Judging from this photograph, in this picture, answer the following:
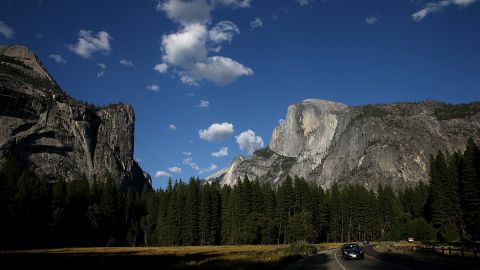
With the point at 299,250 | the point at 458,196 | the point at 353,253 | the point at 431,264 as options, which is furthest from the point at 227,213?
the point at 431,264

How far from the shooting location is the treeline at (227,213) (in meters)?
84.3

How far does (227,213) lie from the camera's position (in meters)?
111

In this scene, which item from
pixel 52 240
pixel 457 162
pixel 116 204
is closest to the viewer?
pixel 457 162

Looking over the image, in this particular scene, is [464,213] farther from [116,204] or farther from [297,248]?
[116,204]

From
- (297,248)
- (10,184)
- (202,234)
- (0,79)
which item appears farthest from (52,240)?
(0,79)

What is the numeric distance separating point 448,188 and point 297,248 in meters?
45.3

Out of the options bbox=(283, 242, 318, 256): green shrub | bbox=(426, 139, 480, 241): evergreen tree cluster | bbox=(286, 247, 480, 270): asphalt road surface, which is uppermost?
bbox=(426, 139, 480, 241): evergreen tree cluster

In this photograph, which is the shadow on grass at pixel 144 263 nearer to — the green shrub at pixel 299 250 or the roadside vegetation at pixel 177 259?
the roadside vegetation at pixel 177 259

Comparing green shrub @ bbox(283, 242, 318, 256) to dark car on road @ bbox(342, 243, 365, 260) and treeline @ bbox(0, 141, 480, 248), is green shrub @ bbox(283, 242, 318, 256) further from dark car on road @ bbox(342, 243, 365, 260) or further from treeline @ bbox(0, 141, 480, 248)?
treeline @ bbox(0, 141, 480, 248)

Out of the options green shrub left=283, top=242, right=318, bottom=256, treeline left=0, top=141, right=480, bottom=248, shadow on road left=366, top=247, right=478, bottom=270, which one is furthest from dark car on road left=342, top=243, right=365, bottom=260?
treeline left=0, top=141, right=480, bottom=248

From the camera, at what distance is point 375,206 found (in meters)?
137

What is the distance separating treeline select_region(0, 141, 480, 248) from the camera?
84.3 m

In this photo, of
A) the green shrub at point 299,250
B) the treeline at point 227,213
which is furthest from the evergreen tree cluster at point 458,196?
the green shrub at point 299,250

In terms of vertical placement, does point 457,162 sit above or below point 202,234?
above
